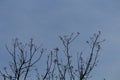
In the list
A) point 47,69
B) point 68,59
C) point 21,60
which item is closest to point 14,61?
point 21,60

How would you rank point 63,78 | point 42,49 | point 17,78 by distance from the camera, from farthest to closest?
1. point 42,49
2. point 63,78
3. point 17,78

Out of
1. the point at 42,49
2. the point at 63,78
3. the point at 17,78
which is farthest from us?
the point at 42,49

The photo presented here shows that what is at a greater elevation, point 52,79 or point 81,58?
point 81,58

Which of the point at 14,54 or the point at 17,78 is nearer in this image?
the point at 17,78

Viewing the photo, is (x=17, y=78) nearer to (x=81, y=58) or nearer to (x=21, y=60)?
(x=21, y=60)

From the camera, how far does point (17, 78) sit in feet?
40.5

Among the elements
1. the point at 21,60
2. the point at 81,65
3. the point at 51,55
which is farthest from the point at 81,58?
the point at 21,60

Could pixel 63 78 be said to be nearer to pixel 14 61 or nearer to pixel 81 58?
pixel 81 58

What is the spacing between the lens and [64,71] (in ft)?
44.3

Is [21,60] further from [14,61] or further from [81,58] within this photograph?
[81,58]

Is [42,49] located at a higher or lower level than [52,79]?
higher

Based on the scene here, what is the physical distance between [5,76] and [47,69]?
5.88 feet

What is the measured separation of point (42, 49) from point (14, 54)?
4.83 ft

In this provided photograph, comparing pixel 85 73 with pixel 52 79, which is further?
pixel 52 79
